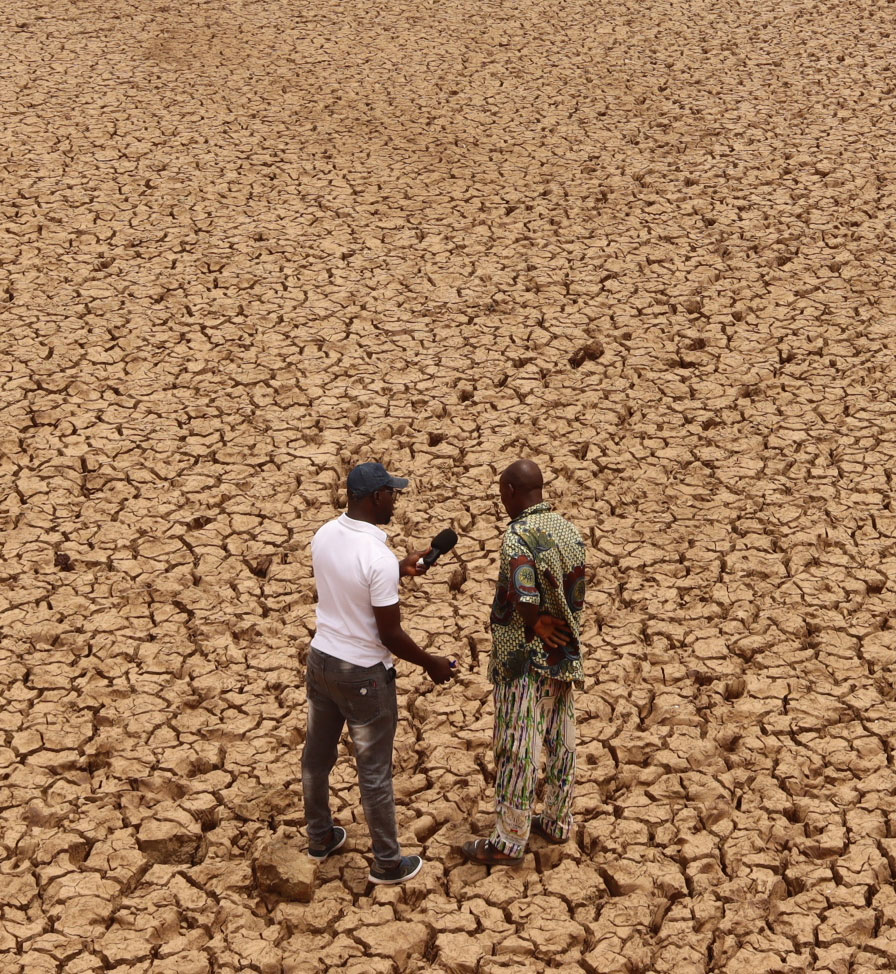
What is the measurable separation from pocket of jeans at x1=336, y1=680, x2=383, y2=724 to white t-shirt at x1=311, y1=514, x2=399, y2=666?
2.8 inches

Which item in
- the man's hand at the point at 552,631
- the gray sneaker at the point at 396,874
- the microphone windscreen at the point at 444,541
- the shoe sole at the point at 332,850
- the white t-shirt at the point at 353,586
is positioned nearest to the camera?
the white t-shirt at the point at 353,586

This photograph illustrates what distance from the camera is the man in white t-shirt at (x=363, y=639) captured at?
3834mm

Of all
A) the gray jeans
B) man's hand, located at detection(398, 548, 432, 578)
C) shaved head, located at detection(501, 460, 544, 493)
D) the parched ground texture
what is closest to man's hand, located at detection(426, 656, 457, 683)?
the gray jeans

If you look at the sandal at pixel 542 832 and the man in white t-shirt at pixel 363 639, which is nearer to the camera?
the man in white t-shirt at pixel 363 639

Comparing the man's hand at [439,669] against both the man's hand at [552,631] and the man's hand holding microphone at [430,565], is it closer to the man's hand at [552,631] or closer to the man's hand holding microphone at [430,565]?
the man's hand holding microphone at [430,565]

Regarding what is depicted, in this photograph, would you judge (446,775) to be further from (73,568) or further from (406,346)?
(406,346)

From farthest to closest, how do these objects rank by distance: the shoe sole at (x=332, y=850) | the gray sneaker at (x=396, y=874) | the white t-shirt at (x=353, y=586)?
the shoe sole at (x=332, y=850) < the gray sneaker at (x=396, y=874) < the white t-shirt at (x=353, y=586)

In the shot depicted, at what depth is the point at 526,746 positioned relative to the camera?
412 centimetres

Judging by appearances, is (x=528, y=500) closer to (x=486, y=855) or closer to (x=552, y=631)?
(x=552, y=631)

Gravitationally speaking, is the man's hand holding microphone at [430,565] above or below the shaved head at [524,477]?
below

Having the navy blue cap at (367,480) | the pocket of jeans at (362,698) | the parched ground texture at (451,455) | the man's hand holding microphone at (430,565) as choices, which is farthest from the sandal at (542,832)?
the navy blue cap at (367,480)

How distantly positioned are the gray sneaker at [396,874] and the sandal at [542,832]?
19.0 inches

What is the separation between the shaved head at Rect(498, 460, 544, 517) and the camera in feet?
13.1

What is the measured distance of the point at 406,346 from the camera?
7531mm
